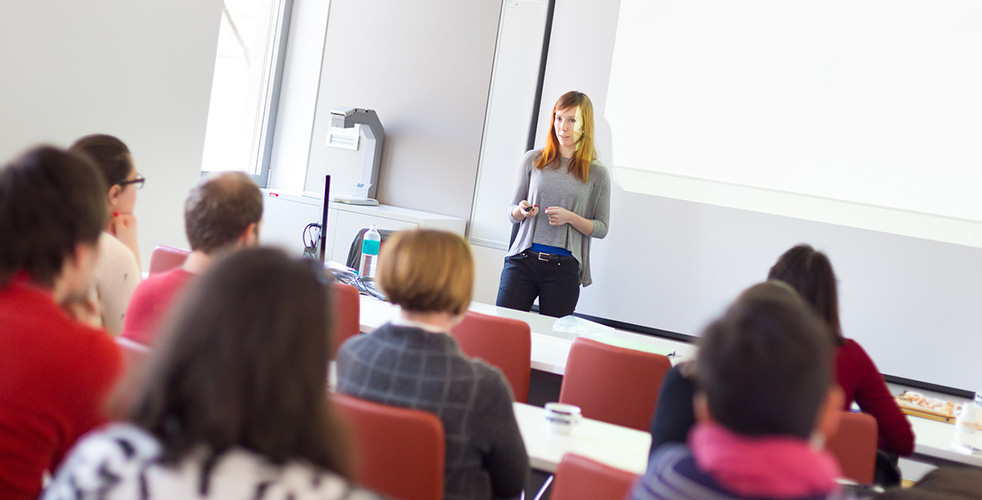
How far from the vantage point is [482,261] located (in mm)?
5250

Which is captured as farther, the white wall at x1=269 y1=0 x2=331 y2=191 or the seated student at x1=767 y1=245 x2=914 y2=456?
the white wall at x1=269 y1=0 x2=331 y2=191

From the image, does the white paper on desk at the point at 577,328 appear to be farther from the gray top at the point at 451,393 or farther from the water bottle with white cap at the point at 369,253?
the gray top at the point at 451,393

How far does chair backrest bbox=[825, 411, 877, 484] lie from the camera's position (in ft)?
6.75

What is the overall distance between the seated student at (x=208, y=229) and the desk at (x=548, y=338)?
803mm

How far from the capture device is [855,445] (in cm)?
209

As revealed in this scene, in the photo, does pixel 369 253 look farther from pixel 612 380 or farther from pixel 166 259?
pixel 612 380

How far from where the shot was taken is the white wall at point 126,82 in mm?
3197

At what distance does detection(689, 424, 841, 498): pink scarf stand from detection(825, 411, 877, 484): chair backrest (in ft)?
3.92

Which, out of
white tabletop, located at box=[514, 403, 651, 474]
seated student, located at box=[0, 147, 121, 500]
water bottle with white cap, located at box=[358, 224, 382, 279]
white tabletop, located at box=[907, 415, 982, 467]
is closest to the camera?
seated student, located at box=[0, 147, 121, 500]

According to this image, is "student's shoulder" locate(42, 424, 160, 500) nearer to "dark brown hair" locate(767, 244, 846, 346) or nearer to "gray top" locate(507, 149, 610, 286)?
"dark brown hair" locate(767, 244, 846, 346)

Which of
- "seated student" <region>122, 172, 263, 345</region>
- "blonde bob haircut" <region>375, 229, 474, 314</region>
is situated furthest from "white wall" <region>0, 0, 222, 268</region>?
"blonde bob haircut" <region>375, 229, 474, 314</region>

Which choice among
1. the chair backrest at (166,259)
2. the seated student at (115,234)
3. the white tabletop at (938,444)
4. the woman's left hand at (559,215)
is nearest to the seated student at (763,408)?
the seated student at (115,234)

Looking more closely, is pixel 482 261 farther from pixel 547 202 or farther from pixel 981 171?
pixel 981 171

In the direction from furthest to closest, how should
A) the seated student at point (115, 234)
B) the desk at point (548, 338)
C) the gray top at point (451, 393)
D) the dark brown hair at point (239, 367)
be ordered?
the desk at point (548, 338)
the seated student at point (115, 234)
the gray top at point (451, 393)
the dark brown hair at point (239, 367)
